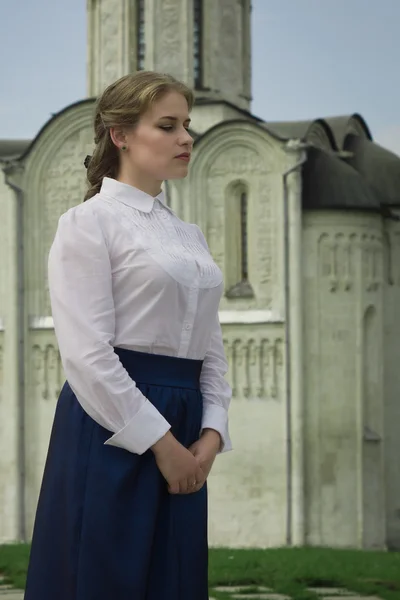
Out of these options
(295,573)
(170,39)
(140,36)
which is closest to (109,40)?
(140,36)

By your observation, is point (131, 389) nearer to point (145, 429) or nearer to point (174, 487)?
point (145, 429)

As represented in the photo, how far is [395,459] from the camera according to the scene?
810 inches

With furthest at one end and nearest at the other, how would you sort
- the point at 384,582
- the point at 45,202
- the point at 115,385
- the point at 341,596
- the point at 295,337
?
the point at 45,202, the point at 295,337, the point at 384,582, the point at 341,596, the point at 115,385

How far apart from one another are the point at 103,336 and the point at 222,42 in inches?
779

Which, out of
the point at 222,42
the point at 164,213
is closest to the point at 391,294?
the point at 222,42

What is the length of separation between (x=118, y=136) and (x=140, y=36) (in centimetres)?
1931

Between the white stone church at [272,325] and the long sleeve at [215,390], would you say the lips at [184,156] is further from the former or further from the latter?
the white stone church at [272,325]

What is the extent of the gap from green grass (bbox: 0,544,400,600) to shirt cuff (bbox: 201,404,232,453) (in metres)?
3.55

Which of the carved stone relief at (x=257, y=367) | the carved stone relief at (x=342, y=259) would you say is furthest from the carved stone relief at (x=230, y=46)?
the carved stone relief at (x=257, y=367)

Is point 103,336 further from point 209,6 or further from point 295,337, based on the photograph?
point 209,6

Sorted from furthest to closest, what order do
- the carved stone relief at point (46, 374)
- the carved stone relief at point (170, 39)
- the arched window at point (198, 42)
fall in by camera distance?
1. the arched window at point (198, 42)
2. the carved stone relief at point (170, 39)
3. the carved stone relief at point (46, 374)

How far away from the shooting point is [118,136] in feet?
10.4

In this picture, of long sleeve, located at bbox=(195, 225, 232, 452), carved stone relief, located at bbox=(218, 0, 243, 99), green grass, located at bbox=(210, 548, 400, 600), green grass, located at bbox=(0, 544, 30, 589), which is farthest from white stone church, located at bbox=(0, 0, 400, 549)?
long sleeve, located at bbox=(195, 225, 232, 452)

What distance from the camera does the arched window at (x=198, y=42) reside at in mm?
21875
